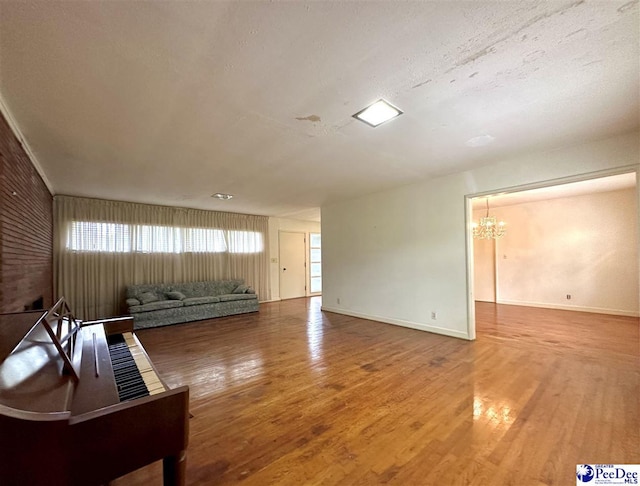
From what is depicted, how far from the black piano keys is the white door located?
6.23 meters

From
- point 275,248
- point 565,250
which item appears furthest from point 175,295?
point 565,250

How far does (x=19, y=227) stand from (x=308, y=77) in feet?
10.7

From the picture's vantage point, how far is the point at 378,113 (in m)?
2.37

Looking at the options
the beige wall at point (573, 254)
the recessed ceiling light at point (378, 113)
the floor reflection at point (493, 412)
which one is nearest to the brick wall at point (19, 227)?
the recessed ceiling light at point (378, 113)

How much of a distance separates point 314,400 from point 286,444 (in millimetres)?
591

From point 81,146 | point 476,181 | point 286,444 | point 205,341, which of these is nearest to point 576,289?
point 476,181

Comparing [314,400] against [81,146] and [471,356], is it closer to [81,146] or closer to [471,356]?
[471,356]

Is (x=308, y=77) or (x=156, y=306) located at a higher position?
(x=308, y=77)

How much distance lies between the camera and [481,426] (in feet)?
6.64

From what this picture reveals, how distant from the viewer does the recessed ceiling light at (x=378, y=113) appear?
88.0 inches

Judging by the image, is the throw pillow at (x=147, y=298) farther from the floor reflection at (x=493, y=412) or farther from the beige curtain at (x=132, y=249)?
the floor reflection at (x=493, y=412)

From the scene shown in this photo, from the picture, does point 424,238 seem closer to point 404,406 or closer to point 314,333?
point 314,333
